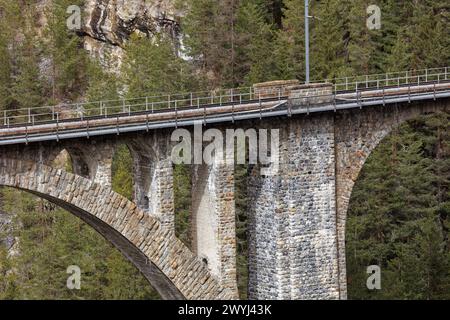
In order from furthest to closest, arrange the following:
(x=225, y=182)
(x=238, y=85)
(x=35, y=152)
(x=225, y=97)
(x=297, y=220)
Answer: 1. (x=238, y=85)
2. (x=225, y=97)
3. (x=297, y=220)
4. (x=225, y=182)
5. (x=35, y=152)

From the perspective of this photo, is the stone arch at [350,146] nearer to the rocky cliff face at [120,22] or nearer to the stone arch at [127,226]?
the stone arch at [127,226]

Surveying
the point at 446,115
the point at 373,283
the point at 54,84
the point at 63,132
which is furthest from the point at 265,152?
the point at 54,84

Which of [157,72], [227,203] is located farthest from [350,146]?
[157,72]

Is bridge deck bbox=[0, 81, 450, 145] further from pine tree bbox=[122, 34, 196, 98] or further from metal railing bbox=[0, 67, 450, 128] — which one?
pine tree bbox=[122, 34, 196, 98]

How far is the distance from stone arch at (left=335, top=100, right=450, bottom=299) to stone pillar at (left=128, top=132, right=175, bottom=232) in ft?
28.9

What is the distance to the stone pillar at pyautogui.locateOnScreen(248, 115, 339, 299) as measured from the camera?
1967 inches

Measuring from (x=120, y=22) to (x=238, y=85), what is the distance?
57.7 ft

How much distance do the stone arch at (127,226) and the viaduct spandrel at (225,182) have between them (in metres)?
0.05

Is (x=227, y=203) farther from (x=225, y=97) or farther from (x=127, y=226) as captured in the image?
(x=225, y=97)

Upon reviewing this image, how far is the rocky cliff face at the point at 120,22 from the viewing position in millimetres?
90938

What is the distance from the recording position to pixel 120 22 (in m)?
93.7

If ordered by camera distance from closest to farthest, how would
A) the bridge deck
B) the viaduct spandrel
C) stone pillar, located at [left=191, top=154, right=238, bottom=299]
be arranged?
1. the bridge deck
2. the viaduct spandrel
3. stone pillar, located at [left=191, top=154, right=238, bottom=299]

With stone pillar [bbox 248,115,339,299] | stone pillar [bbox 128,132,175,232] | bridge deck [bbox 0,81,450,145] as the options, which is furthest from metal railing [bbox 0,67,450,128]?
stone pillar [bbox 248,115,339,299]

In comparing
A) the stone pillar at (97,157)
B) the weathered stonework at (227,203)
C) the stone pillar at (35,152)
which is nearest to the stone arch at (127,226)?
the weathered stonework at (227,203)
